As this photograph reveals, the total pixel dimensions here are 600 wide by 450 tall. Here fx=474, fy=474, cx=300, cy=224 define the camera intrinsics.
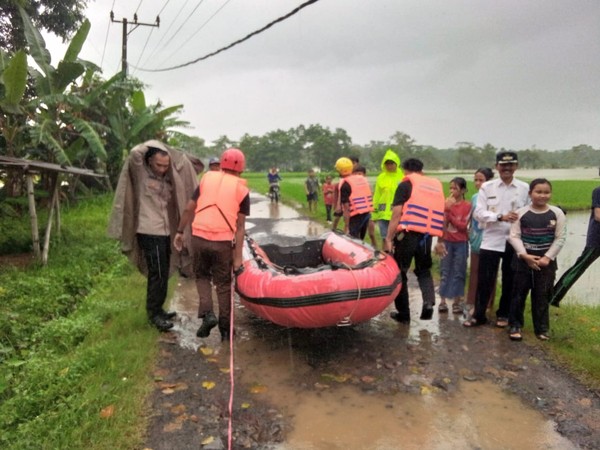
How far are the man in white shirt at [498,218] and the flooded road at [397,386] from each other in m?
0.49

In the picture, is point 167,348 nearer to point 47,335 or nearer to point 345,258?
point 47,335

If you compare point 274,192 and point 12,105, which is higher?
point 12,105

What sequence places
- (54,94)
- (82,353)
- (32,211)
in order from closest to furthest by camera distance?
(82,353)
(32,211)
(54,94)

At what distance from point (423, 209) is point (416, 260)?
A: 585 mm

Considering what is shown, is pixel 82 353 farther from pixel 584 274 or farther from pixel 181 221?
pixel 584 274

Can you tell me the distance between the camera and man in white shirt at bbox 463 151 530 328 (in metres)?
4.70

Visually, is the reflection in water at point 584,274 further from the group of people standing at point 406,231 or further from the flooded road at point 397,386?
the flooded road at point 397,386

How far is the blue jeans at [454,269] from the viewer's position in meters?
5.40

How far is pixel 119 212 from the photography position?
4.61 m

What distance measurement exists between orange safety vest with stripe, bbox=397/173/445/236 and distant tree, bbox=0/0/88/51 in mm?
11022

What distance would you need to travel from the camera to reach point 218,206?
428cm

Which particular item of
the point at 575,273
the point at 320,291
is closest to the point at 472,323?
the point at 575,273

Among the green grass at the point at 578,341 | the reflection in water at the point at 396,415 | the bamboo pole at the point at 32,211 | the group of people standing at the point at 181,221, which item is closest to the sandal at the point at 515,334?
the green grass at the point at 578,341

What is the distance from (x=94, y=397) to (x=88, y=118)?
1385 cm
